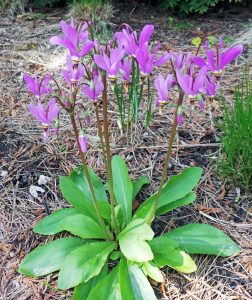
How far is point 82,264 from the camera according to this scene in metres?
2.17

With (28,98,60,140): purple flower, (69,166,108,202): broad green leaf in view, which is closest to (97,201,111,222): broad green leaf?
(69,166,108,202): broad green leaf

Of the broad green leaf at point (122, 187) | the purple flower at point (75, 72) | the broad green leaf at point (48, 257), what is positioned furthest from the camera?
the broad green leaf at point (122, 187)

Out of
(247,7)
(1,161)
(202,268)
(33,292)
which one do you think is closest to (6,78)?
(1,161)

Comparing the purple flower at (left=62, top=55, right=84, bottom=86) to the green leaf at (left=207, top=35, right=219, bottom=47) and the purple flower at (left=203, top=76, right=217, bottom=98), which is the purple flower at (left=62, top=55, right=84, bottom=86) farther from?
the green leaf at (left=207, top=35, right=219, bottom=47)

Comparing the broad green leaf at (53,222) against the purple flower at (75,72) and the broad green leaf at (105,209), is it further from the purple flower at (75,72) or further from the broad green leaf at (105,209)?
the purple flower at (75,72)

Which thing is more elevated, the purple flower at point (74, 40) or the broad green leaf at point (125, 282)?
the purple flower at point (74, 40)

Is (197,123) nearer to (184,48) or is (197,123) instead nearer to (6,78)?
(184,48)

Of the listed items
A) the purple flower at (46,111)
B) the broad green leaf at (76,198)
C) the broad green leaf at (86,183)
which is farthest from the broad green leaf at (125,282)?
the purple flower at (46,111)

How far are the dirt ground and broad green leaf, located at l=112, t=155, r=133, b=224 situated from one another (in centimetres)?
19

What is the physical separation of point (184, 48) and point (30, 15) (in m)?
1.75

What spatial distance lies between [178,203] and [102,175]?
0.57 metres

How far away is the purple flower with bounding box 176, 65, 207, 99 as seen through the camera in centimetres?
171

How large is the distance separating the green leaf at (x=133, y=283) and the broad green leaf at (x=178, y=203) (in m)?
0.37

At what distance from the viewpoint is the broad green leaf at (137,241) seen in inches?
82.5
